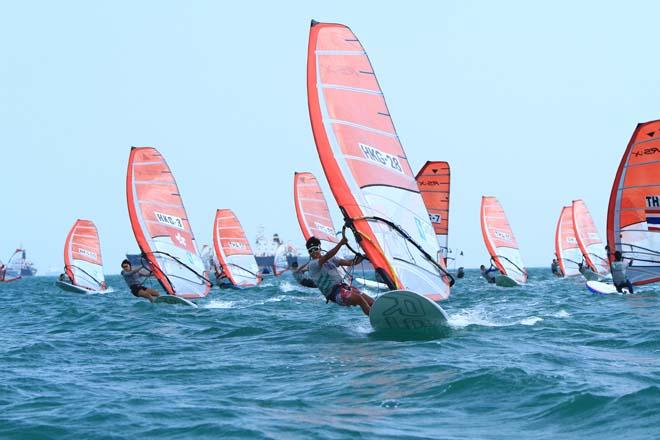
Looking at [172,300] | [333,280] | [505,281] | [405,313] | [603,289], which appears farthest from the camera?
[505,281]

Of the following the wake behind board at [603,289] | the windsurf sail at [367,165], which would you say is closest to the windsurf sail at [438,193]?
the wake behind board at [603,289]

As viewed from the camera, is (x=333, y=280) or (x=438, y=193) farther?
(x=438, y=193)

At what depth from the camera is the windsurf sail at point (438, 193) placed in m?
23.6

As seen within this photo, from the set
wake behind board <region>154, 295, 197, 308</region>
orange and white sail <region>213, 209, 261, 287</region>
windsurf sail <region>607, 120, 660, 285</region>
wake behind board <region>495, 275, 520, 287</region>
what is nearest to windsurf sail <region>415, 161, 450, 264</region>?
windsurf sail <region>607, 120, 660, 285</region>

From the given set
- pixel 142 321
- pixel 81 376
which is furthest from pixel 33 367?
pixel 142 321

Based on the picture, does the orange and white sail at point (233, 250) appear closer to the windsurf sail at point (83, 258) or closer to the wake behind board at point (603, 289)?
the windsurf sail at point (83, 258)

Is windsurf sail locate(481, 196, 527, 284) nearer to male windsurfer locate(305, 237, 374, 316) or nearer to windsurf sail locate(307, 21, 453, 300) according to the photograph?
windsurf sail locate(307, 21, 453, 300)

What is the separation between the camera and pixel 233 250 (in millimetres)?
36312

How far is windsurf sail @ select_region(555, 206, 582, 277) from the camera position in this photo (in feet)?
139

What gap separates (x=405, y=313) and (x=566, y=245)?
111 feet

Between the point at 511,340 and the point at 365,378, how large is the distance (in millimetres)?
3398

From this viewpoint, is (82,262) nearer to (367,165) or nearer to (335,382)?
(367,165)

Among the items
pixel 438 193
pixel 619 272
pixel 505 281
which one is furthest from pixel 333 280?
pixel 505 281

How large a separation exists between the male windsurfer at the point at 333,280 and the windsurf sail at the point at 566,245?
32.3 metres
